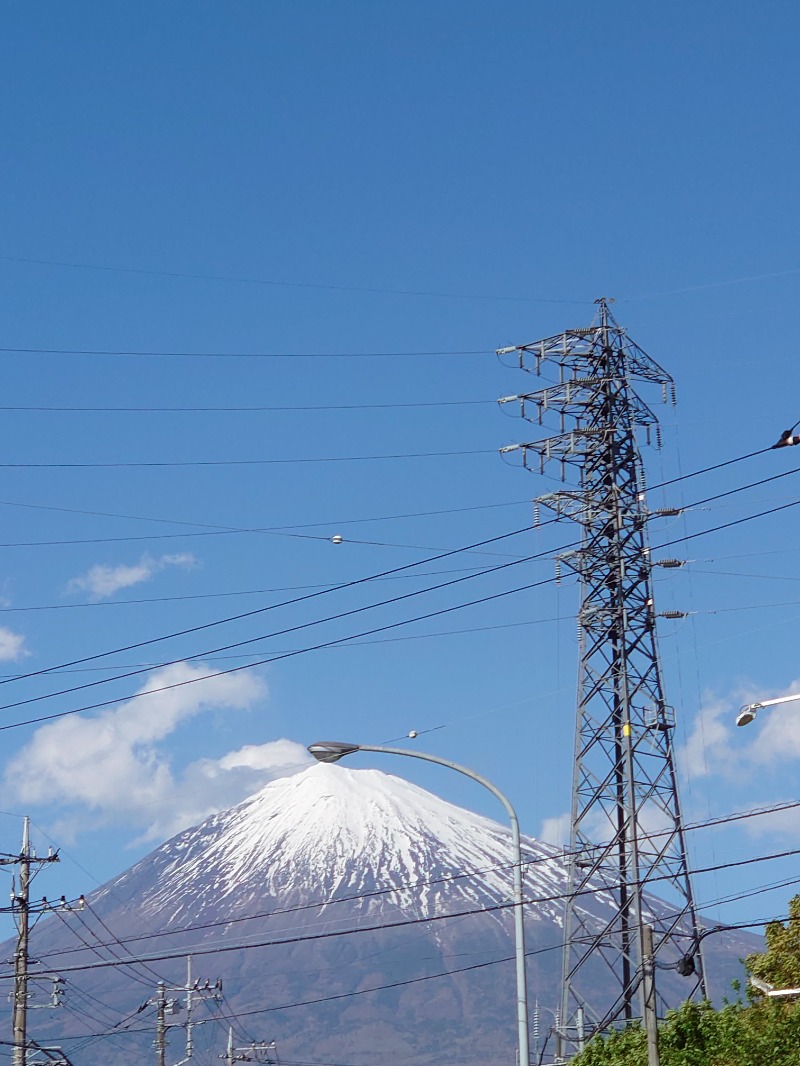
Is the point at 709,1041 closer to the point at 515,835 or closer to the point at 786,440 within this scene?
the point at 515,835

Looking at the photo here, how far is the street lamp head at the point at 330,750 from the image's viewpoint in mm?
31859

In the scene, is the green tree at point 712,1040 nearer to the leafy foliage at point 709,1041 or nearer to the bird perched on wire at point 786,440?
the leafy foliage at point 709,1041

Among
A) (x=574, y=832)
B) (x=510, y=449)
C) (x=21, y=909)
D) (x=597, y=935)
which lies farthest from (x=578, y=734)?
(x=21, y=909)

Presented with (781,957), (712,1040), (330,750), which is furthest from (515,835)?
(781,957)

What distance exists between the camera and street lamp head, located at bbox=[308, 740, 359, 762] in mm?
31859

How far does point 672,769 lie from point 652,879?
335cm

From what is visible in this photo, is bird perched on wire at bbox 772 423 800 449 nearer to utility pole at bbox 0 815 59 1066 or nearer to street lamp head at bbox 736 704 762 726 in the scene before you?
street lamp head at bbox 736 704 762 726

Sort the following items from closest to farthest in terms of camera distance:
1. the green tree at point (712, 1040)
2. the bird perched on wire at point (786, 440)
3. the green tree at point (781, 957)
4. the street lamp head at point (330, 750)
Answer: the bird perched on wire at point (786, 440) < the street lamp head at point (330, 750) < the green tree at point (712, 1040) < the green tree at point (781, 957)

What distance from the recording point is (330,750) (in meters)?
32.0

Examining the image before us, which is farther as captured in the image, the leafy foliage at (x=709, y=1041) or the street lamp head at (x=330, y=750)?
the leafy foliage at (x=709, y=1041)

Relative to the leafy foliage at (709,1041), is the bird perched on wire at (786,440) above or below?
above

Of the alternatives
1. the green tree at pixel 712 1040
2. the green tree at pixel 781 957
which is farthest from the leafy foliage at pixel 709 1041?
the green tree at pixel 781 957

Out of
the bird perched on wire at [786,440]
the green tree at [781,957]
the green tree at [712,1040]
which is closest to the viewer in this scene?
the bird perched on wire at [786,440]

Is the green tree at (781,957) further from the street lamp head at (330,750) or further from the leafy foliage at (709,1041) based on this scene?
the street lamp head at (330,750)
